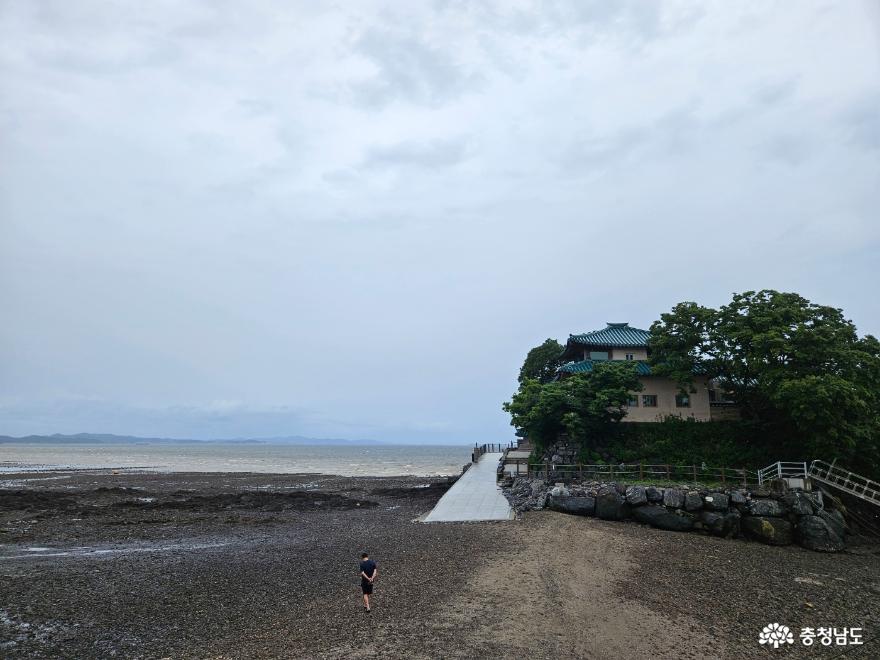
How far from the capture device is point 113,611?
1434 cm

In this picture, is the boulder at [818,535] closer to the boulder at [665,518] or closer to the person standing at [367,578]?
the boulder at [665,518]

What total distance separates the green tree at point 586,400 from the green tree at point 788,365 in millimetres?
3382

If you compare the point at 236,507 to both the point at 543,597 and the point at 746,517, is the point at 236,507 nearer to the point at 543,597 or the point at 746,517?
the point at 543,597

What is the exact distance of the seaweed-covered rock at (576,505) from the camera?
26.3 metres

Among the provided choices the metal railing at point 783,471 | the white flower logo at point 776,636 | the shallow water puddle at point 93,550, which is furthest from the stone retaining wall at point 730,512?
the shallow water puddle at point 93,550

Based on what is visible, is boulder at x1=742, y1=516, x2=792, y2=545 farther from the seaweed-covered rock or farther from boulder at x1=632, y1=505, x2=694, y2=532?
the seaweed-covered rock

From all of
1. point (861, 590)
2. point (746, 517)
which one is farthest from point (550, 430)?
point (861, 590)

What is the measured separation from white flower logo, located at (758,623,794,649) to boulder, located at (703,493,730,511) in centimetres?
1127

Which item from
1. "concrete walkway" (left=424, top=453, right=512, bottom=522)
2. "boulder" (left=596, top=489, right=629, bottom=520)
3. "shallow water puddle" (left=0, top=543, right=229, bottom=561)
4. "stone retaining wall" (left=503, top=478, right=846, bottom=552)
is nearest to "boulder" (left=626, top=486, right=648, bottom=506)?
"stone retaining wall" (left=503, top=478, right=846, bottom=552)

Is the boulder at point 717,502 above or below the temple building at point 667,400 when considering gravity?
below

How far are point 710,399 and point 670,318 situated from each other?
24.6 feet

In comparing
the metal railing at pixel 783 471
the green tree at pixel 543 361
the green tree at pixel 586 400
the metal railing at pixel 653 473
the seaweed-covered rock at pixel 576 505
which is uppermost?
the green tree at pixel 543 361

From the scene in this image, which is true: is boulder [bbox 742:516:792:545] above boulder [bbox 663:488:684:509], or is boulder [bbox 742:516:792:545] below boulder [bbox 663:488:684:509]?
below

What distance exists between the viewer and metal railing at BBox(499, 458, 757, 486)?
27922mm
